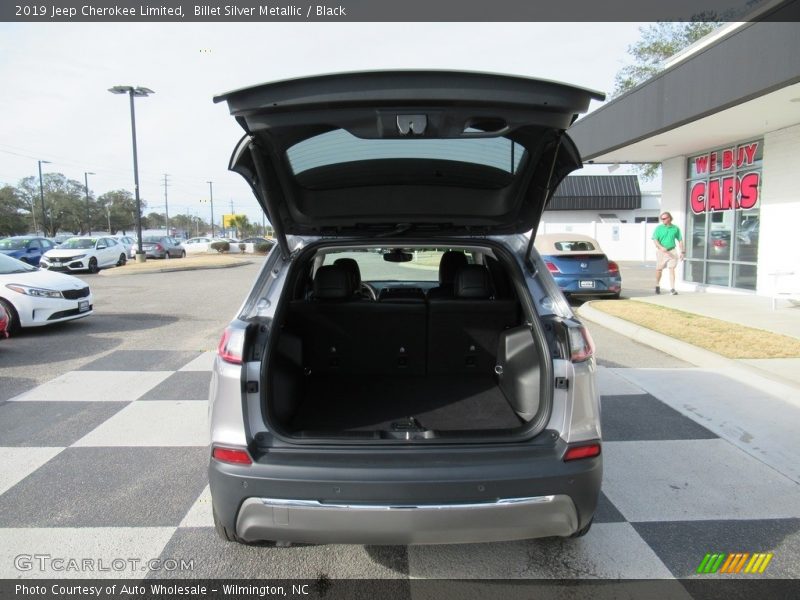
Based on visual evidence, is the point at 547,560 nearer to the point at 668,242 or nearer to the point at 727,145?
the point at 668,242

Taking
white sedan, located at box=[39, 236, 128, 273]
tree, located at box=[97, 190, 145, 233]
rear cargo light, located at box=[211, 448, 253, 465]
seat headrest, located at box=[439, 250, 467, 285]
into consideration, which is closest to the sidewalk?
seat headrest, located at box=[439, 250, 467, 285]

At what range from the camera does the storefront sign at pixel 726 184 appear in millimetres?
12008

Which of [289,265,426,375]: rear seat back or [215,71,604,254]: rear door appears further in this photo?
[289,265,426,375]: rear seat back

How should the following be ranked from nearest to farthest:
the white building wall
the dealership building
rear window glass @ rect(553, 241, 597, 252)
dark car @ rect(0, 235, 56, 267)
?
the dealership building, the white building wall, rear window glass @ rect(553, 241, 597, 252), dark car @ rect(0, 235, 56, 267)

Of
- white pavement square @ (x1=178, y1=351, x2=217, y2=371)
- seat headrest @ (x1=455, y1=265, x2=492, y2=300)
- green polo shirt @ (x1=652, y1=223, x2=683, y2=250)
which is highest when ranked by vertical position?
green polo shirt @ (x1=652, y1=223, x2=683, y2=250)

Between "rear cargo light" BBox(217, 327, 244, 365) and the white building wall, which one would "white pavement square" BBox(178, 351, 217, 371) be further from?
the white building wall

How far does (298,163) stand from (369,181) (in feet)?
1.37

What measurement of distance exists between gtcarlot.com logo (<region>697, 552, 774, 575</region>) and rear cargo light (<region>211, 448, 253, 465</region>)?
2.16 meters

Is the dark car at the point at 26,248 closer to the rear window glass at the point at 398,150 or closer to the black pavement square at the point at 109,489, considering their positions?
the black pavement square at the point at 109,489

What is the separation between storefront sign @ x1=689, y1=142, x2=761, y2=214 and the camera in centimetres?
1201

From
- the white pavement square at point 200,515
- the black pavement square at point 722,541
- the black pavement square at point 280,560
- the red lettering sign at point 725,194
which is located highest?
the red lettering sign at point 725,194

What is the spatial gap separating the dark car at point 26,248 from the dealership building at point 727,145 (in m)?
21.6

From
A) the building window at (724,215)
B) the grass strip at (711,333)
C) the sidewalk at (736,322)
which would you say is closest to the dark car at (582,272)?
the sidewalk at (736,322)

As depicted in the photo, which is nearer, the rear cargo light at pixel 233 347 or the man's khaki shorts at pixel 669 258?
the rear cargo light at pixel 233 347
